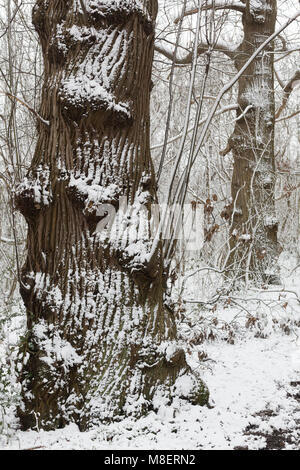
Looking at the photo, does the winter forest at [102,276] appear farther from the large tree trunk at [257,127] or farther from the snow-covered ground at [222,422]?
the large tree trunk at [257,127]

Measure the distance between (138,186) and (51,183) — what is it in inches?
18.6

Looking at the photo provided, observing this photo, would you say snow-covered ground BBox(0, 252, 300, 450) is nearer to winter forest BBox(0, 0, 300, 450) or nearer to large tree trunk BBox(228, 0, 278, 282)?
winter forest BBox(0, 0, 300, 450)

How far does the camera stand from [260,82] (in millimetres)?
6184

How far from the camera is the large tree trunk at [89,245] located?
6.89ft

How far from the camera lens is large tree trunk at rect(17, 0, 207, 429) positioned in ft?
6.89

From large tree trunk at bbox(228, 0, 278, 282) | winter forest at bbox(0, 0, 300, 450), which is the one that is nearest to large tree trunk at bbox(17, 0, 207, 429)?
winter forest at bbox(0, 0, 300, 450)

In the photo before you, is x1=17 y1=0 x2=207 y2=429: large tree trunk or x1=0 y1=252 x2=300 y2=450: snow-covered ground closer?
x1=0 y1=252 x2=300 y2=450: snow-covered ground

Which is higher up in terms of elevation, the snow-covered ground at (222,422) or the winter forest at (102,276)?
the winter forest at (102,276)

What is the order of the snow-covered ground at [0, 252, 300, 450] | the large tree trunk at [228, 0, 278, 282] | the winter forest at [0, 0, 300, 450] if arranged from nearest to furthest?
the snow-covered ground at [0, 252, 300, 450], the winter forest at [0, 0, 300, 450], the large tree trunk at [228, 0, 278, 282]

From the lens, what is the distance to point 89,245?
2174 mm

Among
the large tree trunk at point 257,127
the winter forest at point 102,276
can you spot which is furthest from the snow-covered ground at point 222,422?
the large tree trunk at point 257,127

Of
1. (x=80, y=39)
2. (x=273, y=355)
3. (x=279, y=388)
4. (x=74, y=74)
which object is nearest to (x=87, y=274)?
(x=74, y=74)

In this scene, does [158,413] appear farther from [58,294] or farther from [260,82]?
[260,82]

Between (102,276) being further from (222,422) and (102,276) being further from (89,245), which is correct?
(222,422)
